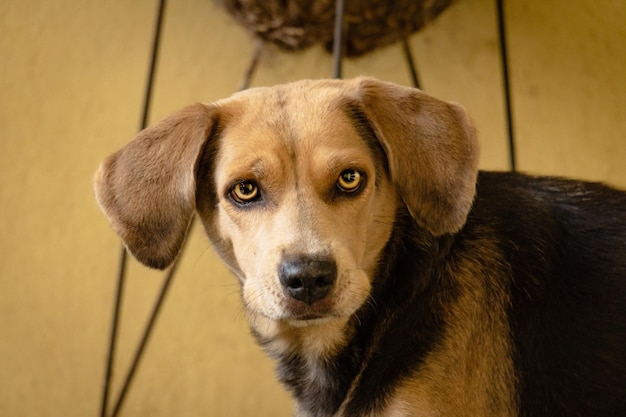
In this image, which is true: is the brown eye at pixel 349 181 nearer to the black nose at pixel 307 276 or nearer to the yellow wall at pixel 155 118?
the black nose at pixel 307 276

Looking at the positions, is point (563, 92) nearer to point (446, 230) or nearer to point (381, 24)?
point (381, 24)

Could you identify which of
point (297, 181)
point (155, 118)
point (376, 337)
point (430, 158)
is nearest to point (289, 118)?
point (297, 181)

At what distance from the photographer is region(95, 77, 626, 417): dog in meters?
1.44

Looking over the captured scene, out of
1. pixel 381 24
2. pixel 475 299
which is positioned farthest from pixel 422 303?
pixel 381 24

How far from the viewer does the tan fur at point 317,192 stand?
55.4 inches

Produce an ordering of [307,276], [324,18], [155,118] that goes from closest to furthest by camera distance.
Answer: [307,276], [324,18], [155,118]

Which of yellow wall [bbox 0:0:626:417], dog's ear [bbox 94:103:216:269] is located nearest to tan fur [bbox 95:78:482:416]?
dog's ear [bbox 94:103:216:269]

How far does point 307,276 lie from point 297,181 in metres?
0.19

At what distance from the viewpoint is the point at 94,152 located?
271 centimetres

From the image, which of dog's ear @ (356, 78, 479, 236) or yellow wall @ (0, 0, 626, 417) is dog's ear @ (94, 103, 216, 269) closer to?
dog's ear @ (356, 78, 479, 236)

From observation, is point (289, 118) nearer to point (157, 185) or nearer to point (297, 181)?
point (297, 181)

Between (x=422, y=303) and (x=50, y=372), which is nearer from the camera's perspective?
(x=422, y=303)

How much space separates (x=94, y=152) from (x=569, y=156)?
1618 millimetres

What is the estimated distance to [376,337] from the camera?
1529 millimetres
